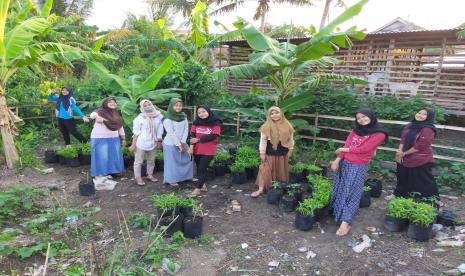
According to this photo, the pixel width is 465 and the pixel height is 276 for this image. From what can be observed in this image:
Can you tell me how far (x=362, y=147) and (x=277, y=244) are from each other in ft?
4.84

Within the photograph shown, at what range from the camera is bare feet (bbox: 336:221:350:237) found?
3914 millimetres

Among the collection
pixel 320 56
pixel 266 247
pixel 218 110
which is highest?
pixel 320 56

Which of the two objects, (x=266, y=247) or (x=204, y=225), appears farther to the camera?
(x=204, y=225)

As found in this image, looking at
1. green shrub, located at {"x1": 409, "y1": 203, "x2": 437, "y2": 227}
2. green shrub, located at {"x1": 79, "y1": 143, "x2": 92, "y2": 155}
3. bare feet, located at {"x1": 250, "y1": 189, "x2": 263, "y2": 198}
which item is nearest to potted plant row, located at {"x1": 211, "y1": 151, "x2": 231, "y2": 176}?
bare feet, located at {"x1": 250, "y1": 189, "x2": 263, "y2": 198}

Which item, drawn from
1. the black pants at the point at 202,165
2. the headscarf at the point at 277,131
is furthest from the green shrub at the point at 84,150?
the headscarf at the point at 277,131

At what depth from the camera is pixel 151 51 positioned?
17.4 meters

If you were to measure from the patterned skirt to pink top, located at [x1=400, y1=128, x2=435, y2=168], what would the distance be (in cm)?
104

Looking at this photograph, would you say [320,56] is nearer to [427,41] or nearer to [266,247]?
[266,247]

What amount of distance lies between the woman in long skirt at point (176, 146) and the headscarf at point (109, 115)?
95cm

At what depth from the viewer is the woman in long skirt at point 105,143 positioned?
211 inches

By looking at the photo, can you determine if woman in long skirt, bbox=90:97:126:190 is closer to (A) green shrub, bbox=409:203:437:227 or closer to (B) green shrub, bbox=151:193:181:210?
(B) green shrub, bbox=151:193:181:210

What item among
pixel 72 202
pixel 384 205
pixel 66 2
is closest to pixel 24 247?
pixel 72 202

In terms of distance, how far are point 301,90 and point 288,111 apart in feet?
2.63

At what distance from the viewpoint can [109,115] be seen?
5422 millimetres
